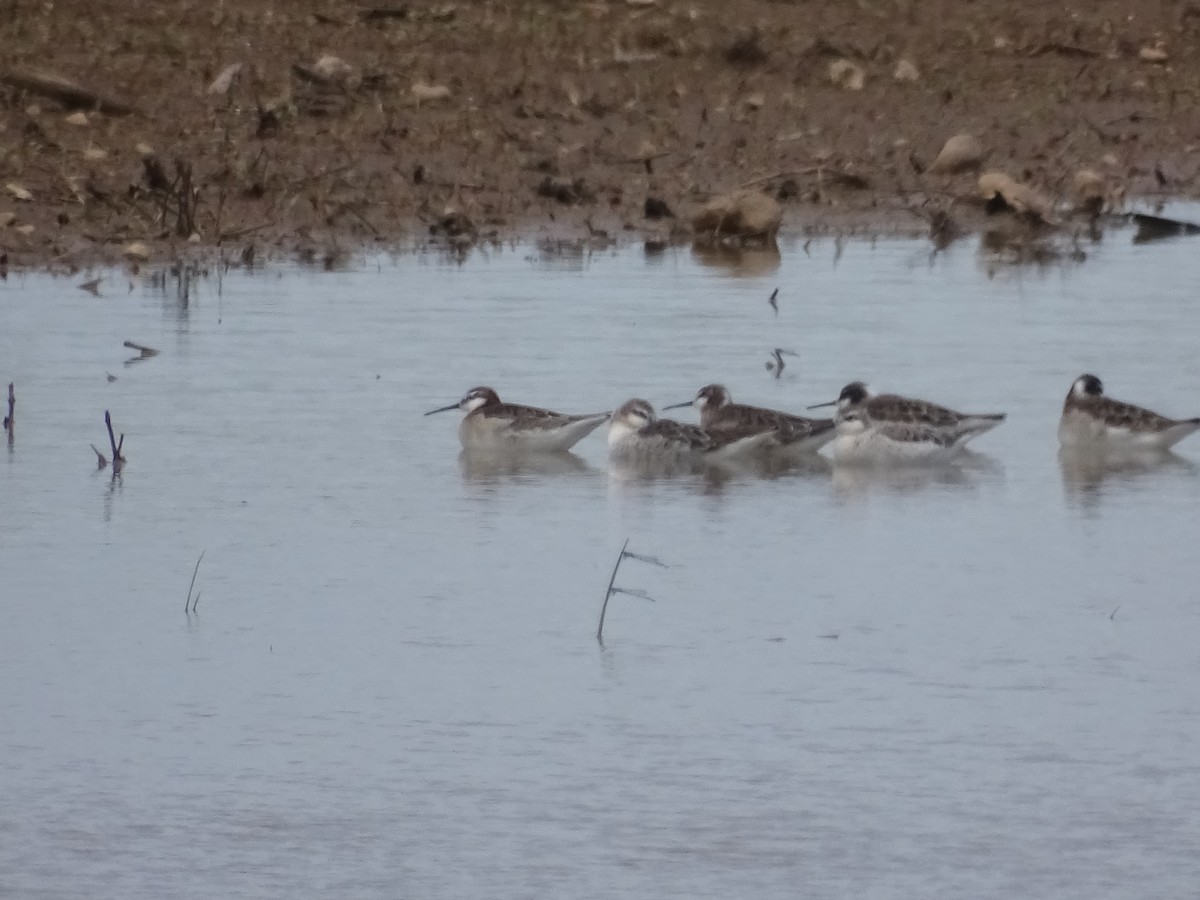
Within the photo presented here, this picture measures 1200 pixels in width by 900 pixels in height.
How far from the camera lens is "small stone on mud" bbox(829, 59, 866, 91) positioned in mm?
22328

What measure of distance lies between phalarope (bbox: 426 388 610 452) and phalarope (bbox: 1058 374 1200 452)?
2.04 meters

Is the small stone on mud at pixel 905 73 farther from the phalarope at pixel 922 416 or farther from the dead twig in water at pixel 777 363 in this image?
the phalarope at pixel 922 416

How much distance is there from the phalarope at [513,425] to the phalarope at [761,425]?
514mm

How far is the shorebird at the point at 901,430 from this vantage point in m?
11.6

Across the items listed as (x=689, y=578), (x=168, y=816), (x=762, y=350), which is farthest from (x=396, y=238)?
(x=168, y=816)

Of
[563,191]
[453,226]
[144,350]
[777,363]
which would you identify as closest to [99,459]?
[144,350]

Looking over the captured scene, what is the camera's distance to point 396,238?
17641mm

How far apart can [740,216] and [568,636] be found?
992cm

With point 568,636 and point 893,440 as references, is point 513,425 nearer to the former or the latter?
point 893,440

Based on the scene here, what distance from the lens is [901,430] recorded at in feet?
38.4

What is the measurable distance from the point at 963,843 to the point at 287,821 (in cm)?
160

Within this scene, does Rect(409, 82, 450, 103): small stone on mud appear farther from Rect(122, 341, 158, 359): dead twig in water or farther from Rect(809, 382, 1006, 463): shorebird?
Rect(809, 382, 1006, 463): shorebird

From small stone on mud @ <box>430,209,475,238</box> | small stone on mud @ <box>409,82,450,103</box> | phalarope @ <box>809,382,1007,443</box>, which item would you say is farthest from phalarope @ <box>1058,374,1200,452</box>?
small stone on mud @ <box>409,82,450,103</box>

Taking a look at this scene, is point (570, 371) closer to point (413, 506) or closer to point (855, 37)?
point (413, 506)
